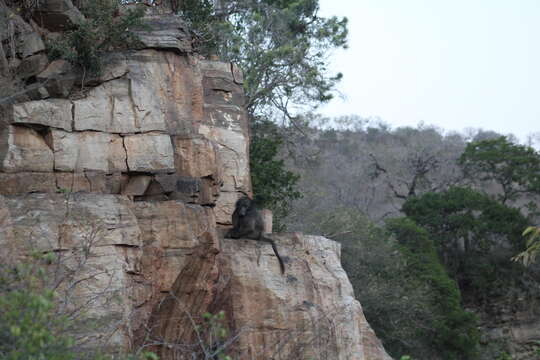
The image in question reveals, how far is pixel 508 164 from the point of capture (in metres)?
25.0

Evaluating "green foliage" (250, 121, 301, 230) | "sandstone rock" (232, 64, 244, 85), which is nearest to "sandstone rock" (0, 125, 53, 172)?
"sandstone rock" (232, 64, 244, 85)

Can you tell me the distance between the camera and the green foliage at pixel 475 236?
2203 cm

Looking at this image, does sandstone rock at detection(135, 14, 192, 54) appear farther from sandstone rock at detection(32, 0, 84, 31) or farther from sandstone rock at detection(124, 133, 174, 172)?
sandstone rock at detection(124, 133, 174, 172)

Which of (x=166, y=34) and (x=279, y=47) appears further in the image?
(x=279, y=47)

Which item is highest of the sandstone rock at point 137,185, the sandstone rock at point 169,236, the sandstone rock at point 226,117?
the sandstone rock at point 226,117

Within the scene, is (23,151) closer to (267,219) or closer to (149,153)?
(149,153)

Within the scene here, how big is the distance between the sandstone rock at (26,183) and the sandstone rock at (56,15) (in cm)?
249

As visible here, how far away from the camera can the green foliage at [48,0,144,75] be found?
9719 mm

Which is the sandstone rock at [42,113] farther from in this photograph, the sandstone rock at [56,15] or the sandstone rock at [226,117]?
the sandstone rock at [226,117]

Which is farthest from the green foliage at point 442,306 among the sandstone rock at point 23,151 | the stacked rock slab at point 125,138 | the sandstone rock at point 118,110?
the sandstone rock at point 23,151

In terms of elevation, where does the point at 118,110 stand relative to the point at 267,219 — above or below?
above

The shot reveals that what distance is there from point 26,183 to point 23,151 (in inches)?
16.4

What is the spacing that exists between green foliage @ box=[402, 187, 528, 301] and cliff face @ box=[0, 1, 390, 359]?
11.9m

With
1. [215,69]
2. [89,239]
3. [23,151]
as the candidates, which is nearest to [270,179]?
[215,69]
